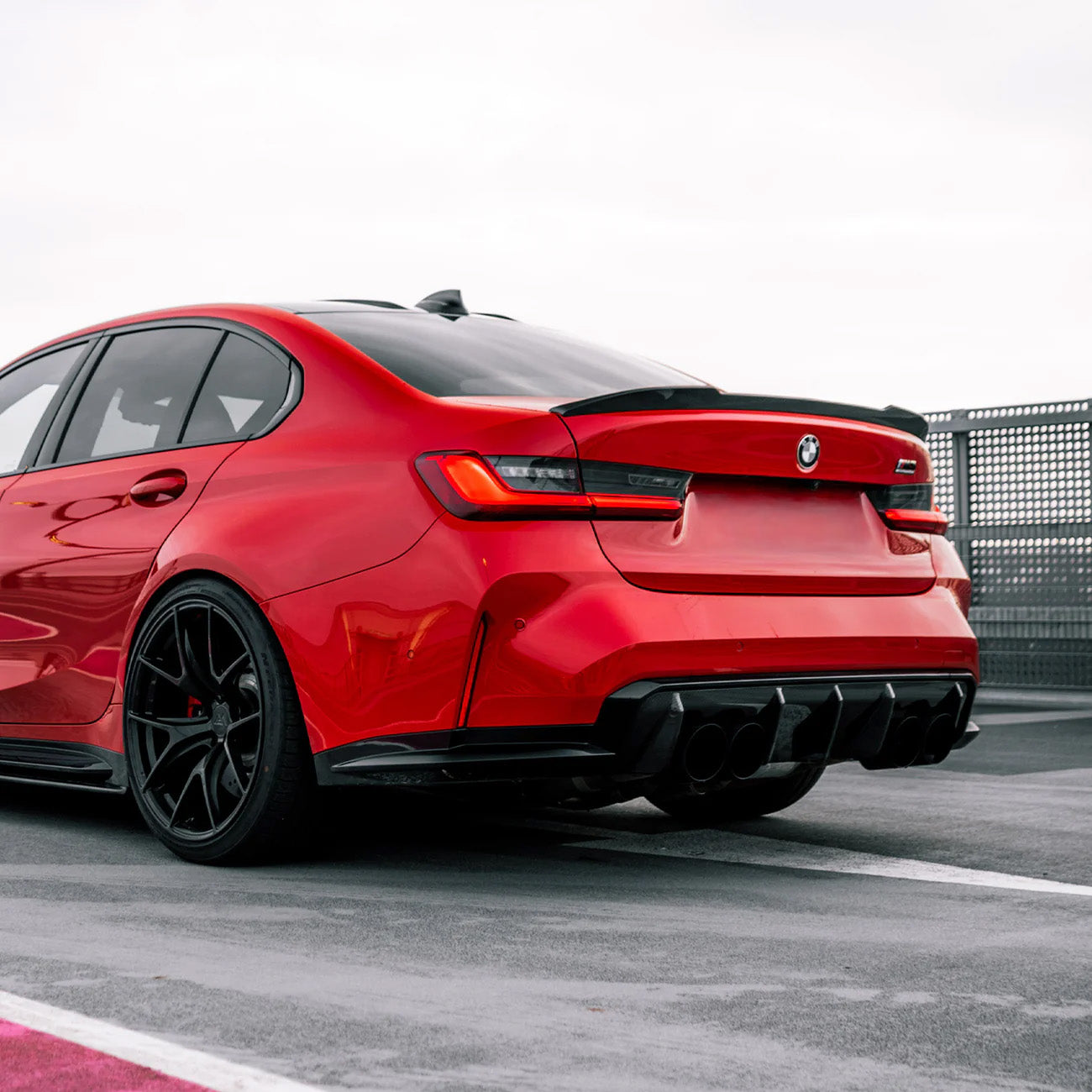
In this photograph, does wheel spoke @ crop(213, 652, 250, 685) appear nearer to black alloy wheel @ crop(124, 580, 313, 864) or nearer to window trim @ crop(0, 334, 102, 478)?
black alloy wheel @ crop(124, 580, 313, 864)

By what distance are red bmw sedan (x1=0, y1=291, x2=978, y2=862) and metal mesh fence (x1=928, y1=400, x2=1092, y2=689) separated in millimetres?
7307

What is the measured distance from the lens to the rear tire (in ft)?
17.8

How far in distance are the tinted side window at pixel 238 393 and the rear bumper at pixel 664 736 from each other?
1022 mm

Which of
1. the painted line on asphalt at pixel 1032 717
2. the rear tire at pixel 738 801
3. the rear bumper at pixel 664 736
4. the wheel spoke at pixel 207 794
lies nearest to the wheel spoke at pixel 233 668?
the wheel spoke at pixel 207 794

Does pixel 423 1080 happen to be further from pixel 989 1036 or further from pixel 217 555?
pixel 217 555

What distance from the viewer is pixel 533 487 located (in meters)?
3.93

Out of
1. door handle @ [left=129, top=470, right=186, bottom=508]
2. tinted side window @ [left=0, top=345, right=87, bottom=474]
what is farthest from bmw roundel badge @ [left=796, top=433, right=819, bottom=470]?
tinted side window @ [left=0, top=345, right=87, bottom=474]

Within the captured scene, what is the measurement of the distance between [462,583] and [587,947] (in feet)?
2.90

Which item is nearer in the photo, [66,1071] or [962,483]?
[66,1071]

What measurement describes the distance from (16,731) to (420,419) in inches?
79.2

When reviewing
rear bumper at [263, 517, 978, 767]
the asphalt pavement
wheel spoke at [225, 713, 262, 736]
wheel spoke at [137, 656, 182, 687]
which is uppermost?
rear bumper at [263, 517, 978, 767]

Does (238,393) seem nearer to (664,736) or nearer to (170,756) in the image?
(170,756)

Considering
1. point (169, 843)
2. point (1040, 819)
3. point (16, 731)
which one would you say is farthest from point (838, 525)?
point (16, 731)

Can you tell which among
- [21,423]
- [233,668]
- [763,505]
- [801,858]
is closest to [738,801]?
[801,858]
